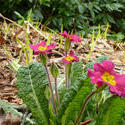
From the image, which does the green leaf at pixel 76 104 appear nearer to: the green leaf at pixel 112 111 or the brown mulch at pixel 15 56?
the green leaf at pixel 112 111

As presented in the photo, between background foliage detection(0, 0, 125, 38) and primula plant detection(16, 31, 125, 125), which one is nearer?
primula plant detection(16, 31, 125, 125)

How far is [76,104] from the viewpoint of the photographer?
807 mm

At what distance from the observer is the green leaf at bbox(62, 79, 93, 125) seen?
0.79 m

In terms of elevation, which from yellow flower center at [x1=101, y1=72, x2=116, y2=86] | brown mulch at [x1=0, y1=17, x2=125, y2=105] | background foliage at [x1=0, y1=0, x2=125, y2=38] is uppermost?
background foliage at [x1=0, y1=0, x2=125, y2=38]

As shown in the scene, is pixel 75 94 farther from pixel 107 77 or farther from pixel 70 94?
pixel 107 77

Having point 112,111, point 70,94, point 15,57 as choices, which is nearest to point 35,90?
point 70,94

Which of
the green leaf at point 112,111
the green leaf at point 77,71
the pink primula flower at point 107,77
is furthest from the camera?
the green leaf at point 77,71

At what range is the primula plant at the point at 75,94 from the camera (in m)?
0.67

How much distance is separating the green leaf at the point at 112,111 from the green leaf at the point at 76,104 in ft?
0.26

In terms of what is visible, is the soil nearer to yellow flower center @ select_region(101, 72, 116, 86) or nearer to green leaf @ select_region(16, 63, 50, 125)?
green leaf @ select_region(16, 63, 50, 125)

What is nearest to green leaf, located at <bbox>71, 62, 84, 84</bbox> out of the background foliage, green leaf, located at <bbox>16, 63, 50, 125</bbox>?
green leaf, located at <bbox>16, 63, 50, 125</bbox>

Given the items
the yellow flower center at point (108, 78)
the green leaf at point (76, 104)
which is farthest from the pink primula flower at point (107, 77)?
the green leaf at point (76, 104)

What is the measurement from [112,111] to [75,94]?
5.9 inches

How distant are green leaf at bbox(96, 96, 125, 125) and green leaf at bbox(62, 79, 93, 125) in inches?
3.2
